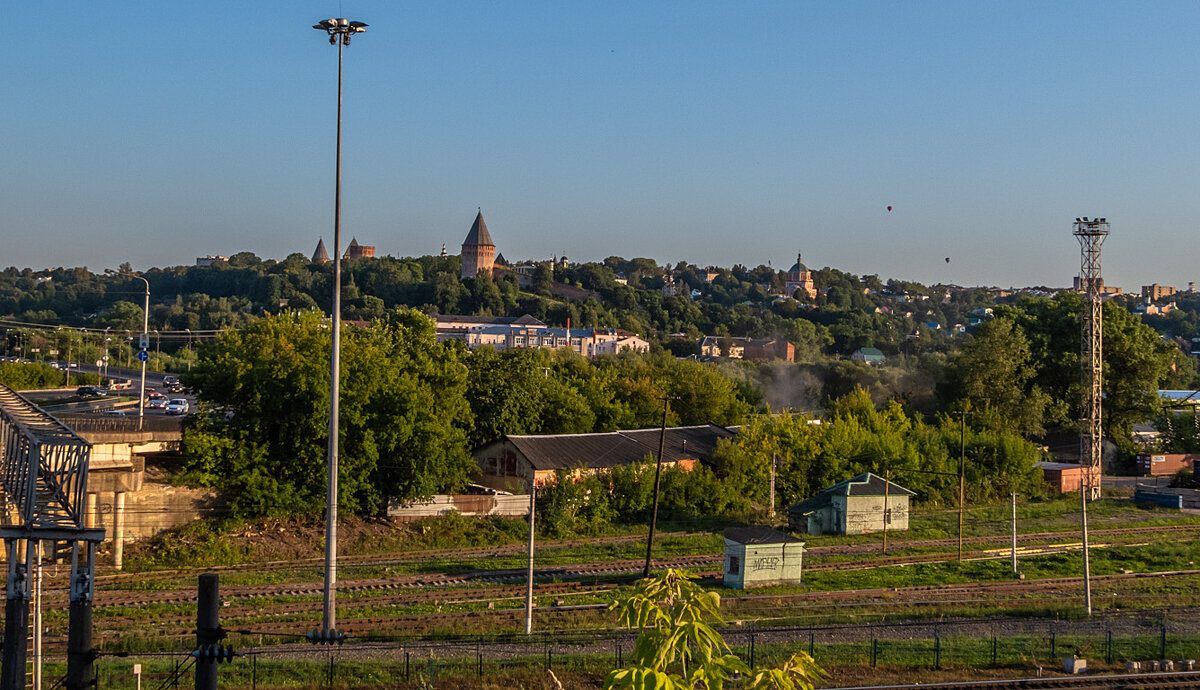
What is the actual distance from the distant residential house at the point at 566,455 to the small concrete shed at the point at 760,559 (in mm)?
9026

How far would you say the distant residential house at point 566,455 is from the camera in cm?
3650

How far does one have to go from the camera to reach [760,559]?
27.7 m

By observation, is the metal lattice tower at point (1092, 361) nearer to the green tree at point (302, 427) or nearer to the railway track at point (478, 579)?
the railway track at point (478, 579)

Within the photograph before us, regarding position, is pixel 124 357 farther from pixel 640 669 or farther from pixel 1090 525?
pixel 640 669

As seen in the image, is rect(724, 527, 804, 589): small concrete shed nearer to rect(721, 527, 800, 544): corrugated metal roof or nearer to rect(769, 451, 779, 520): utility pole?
rect(721, 527, 800, 544): corrugated metal roof

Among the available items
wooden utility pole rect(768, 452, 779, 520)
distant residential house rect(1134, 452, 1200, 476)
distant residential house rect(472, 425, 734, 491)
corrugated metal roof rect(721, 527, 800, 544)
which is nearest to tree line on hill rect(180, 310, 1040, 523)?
wooden utility pole rect(768, 452, 779, 520)

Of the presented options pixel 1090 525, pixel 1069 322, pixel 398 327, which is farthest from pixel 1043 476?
pixel 398 327

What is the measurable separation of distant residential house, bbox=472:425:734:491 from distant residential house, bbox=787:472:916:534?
206 inches

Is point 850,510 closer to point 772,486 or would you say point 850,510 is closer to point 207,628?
point 772,486

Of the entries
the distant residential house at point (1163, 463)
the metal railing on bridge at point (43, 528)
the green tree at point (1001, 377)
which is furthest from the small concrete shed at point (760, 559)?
the distant residential house at point (1163, 463)

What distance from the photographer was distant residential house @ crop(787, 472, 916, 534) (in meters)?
36.3

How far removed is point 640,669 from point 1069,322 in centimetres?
6433

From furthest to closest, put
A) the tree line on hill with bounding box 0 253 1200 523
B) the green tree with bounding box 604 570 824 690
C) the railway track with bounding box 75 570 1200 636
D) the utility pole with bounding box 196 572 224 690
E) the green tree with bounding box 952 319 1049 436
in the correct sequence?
the green tree with bounding box 952 319 1049 436, the tree line on hill with bounding box 0 253 1200 523, the railway track with bounding box 75 570 1200 636, the utility pole with bounding box 196 572 224 690, the green tree with bounding box 604 570 824 690

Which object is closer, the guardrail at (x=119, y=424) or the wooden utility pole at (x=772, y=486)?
the guardrail at (x=119, y=424)
